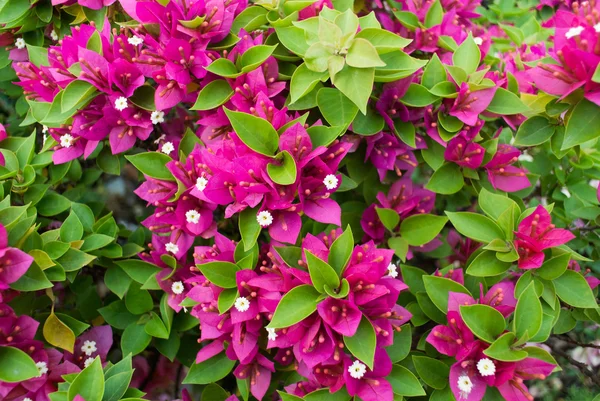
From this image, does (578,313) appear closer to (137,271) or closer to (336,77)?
A: (336,77)

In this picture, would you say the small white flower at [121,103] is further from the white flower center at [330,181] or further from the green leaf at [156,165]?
the white flower center at [330,181]

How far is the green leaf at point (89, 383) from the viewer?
1.19 m

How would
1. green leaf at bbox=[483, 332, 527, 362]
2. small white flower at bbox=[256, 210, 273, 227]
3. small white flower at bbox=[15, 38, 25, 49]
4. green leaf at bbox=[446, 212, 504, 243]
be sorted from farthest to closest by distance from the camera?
small white flower at bbox=[15, 38, 25, 49] < green leaf at bbox=[446, 212, 504, 243] < small white flower at bbox=[256, 210, 273, 227] < green leaf at bbox=[483, 332, 527, 362]

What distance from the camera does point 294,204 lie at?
1271mm

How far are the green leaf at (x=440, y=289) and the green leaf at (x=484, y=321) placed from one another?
126mm

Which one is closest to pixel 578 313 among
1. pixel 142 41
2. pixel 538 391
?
pixel 538 391

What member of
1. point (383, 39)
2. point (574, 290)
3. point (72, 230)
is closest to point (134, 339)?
point (72, 230)

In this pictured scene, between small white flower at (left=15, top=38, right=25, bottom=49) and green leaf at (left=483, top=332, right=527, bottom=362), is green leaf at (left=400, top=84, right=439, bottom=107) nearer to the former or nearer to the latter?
green leaf at (left=483, top=332, right=527, bottom=362)

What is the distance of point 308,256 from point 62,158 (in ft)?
2.69

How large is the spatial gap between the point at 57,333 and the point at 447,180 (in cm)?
114

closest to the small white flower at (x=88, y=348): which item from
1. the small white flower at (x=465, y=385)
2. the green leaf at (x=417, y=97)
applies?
the small white flower at (x=465, y=385)

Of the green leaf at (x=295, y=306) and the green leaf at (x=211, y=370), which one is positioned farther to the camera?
the green leaf at (x=211, y=370)

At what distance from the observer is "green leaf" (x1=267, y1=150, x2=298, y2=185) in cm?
120

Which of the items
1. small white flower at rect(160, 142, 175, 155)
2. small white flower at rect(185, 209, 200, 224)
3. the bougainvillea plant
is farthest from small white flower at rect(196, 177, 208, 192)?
small white flower at rect(160, 142, 175, 155)
